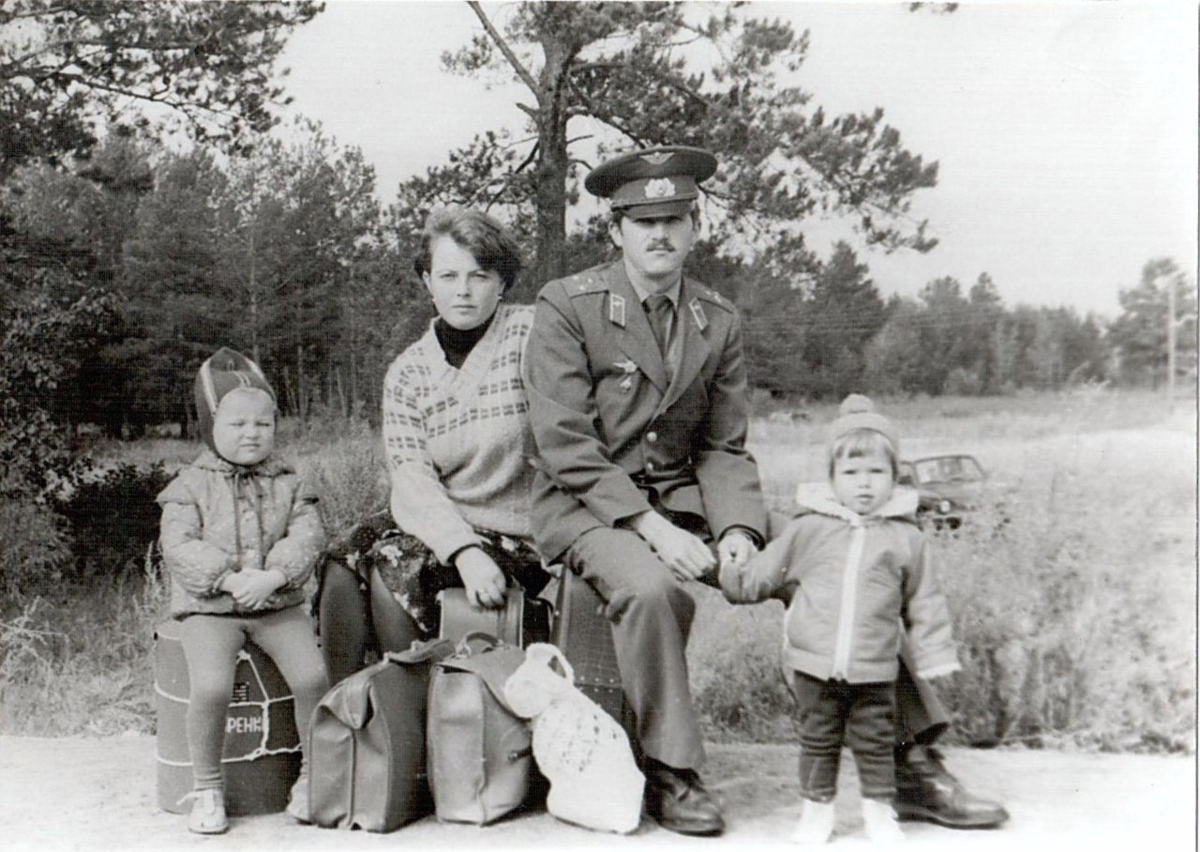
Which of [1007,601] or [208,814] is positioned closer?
[208,814]

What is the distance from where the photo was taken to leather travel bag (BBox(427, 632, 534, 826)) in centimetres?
368

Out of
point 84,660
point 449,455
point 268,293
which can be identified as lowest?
point 84,660

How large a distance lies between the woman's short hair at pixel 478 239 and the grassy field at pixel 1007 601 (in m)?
1.23

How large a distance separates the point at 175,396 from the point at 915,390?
3.17m

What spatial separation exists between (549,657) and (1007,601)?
1936 mm

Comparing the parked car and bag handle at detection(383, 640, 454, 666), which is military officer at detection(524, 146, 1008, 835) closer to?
bag handle at detection(383, 640, 454, 666)

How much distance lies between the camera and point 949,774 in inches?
144

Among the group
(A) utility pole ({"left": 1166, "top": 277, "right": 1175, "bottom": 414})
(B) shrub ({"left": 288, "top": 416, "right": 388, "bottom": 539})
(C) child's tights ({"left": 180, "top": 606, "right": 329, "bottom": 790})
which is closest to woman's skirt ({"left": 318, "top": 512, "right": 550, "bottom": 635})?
(C) child's tights ({"left": 180, "top": 606, "right": 329, "bottom": 790})

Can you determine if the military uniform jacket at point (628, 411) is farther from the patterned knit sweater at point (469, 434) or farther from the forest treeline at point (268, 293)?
the forest treeline at point (268, 293)

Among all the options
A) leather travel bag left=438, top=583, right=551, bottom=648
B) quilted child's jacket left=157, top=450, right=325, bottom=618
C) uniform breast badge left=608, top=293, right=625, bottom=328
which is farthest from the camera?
leather travel bag left=438, top=583, right=551, bottom=648

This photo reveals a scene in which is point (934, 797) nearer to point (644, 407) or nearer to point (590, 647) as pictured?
point (590, 647)

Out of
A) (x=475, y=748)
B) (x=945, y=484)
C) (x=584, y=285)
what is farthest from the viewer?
(x=945, y=484)

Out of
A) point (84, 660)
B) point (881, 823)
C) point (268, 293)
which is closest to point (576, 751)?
point (881, 823)

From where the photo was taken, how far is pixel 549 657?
148 inches
